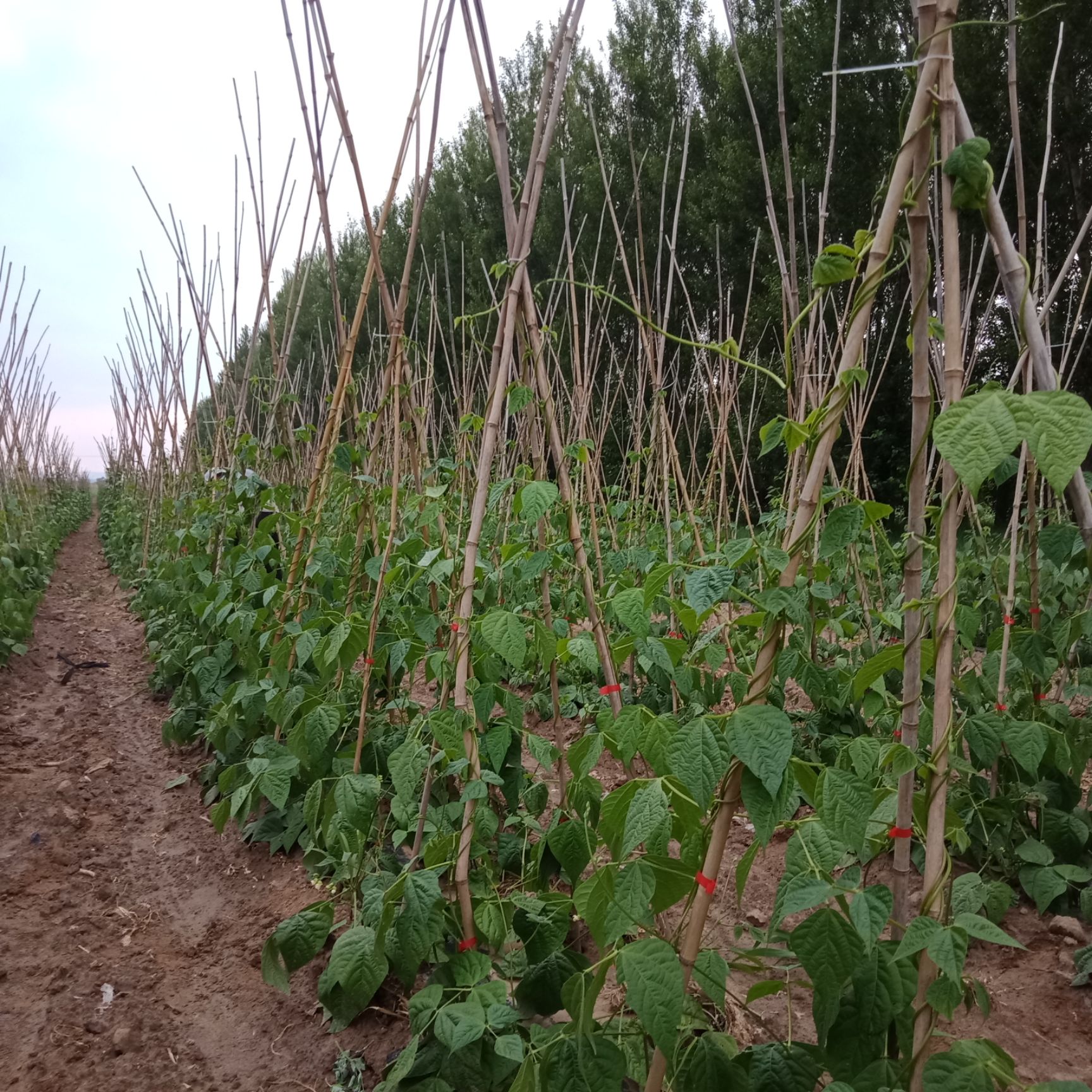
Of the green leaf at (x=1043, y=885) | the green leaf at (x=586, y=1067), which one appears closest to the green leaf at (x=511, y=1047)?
the green leaf at (x=586, y=1067)

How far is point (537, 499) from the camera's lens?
4.38ft

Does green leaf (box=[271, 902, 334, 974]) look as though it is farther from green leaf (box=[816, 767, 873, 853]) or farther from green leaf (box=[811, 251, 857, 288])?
green leaf (box=[811, 251, 857, 288])

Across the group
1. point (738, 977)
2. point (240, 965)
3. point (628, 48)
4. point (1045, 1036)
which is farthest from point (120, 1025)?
point (628, 48)

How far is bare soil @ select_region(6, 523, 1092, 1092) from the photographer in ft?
5.26

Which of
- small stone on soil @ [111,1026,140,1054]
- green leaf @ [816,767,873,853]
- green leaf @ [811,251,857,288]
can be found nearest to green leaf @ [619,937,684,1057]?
green leaf @ [816,767,873,853]

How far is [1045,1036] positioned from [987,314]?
2605 mm

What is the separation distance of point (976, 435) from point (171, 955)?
2208 mm

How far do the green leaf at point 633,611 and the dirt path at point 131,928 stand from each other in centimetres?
112

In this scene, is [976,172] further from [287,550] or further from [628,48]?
[628,48]

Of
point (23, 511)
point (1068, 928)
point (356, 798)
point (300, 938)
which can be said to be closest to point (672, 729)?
point (356, 798)

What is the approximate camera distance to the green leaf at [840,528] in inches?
39.0

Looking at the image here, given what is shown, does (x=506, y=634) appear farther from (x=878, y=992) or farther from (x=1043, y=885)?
(x=1043, y=885)

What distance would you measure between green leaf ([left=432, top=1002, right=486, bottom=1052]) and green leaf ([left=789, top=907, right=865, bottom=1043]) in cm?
55

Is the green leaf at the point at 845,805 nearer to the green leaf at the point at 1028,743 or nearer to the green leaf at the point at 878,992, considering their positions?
the green leaf at the point at 878,992
